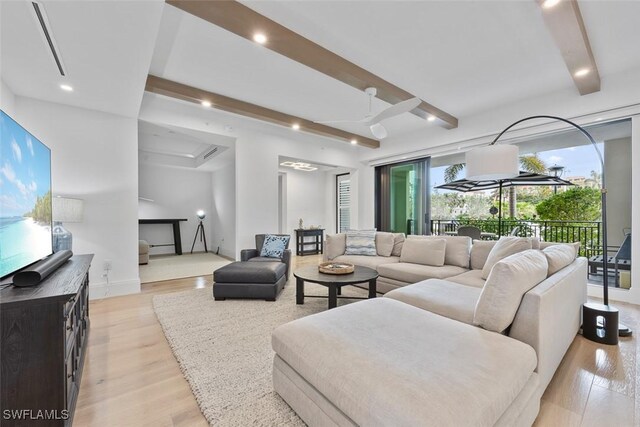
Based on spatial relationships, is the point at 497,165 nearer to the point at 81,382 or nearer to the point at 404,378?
the point at 404,378

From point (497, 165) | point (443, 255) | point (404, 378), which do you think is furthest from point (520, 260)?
point (443, 255)

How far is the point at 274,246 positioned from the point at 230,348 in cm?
215

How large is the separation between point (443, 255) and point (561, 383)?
187 centimetres

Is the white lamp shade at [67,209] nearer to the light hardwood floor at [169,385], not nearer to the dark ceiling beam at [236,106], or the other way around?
the light hardwood floor at [169,385]

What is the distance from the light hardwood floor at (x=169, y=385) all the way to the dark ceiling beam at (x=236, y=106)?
113 inches

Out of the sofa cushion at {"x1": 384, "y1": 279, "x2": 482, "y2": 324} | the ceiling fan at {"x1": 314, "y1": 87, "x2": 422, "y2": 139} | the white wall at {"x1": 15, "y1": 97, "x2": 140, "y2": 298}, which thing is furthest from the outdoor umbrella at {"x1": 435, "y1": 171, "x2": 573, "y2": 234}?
the white wall at {"x1": 15, "y1": 97, "x2": 140, "y2": 298}

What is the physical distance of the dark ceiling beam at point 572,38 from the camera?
2.14m

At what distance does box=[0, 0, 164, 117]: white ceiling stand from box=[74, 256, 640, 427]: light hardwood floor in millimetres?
2529

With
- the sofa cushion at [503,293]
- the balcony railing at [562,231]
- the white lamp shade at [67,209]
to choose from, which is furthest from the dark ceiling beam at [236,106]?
the sofa cushion at [503,293]

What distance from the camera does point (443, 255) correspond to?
3.63 metres

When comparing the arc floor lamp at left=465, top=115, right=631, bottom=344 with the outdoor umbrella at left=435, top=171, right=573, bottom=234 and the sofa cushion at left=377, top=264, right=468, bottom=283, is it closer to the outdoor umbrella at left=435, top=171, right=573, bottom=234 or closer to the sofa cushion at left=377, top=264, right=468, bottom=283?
the outdoor umbrella at left=435, top=171, right=573, bottom=234

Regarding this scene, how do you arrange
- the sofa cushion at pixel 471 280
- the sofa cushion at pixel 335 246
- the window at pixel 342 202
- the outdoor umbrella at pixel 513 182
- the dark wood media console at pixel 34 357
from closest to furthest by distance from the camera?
the dark wood media console at pixel 34 357 → the sofa cushion at pixel 471 280 → the outdoor umbrella at pixel 513 182 → the sofa cushion at pixel 335 246 → the window at pixel 342 202

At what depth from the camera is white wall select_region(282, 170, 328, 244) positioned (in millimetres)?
7727

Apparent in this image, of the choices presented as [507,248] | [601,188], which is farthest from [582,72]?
[507,248]
